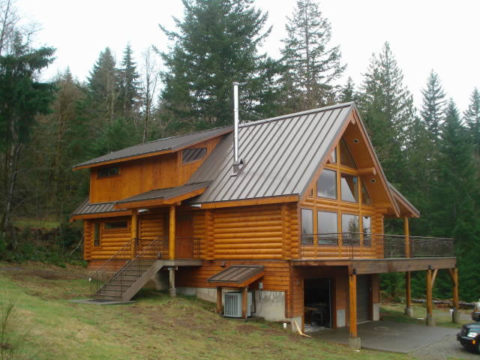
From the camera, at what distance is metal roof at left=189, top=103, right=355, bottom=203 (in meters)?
18.7

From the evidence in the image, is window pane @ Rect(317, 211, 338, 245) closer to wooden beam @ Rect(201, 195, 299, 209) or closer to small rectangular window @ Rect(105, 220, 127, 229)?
wooden beam @ Rect(201, 195, 299, 209)

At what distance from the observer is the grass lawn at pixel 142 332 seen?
1096cm

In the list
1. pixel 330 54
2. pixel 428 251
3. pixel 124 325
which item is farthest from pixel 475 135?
pixel 124 325

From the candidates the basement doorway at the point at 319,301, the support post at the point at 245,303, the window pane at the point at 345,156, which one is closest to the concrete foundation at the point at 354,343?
the support post at the point at 245,303

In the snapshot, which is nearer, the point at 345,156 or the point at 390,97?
the point at 345,156

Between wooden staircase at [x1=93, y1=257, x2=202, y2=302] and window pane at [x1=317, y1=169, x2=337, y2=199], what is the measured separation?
581 centimetres

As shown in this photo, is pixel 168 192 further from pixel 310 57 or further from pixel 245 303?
pixel 310 57

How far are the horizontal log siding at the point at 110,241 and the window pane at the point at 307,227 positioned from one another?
923cm

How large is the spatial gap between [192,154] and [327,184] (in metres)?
6.51

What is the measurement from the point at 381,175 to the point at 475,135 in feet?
157

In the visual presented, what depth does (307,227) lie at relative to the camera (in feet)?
62.0

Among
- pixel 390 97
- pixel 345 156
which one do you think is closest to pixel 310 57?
pixel 390 97

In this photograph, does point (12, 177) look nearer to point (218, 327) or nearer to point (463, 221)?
point (218, 327)

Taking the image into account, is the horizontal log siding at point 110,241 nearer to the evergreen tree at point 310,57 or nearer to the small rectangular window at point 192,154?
the small rectangular window at point 192,154
